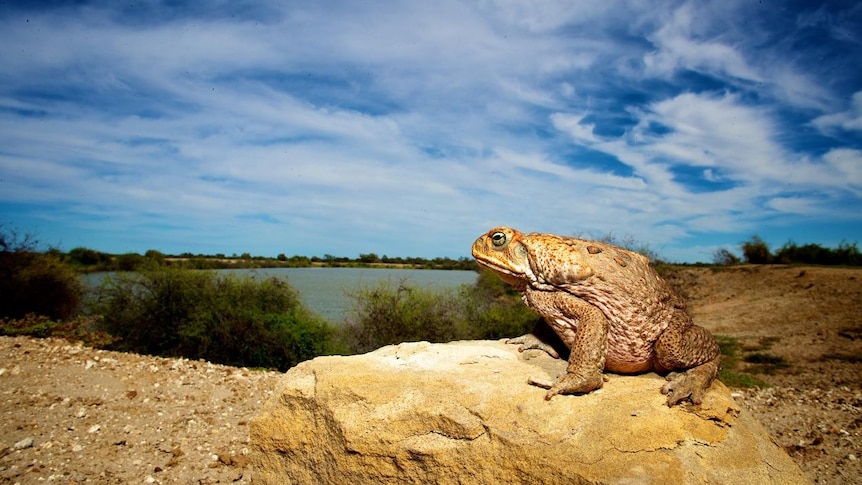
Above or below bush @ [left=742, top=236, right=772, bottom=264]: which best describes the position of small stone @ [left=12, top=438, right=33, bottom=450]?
below

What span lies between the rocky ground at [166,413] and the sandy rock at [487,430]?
10.7 ft

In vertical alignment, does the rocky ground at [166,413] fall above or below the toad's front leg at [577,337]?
below

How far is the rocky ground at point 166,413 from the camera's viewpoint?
22.3 ft

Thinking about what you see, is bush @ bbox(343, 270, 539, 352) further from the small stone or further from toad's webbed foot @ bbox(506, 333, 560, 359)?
toad's webbed foot @ bbox(506, 333, 560, 359)

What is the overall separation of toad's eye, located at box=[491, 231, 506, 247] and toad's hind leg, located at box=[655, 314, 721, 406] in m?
1.59

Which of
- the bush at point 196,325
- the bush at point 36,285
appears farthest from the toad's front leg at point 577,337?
the bush at point 36,285

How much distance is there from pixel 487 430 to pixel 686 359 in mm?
1886

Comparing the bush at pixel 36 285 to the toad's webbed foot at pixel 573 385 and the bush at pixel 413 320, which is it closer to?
the bush at pixel 413 320

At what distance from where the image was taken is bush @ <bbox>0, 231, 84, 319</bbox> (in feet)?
53.5

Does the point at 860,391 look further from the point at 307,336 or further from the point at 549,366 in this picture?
the point at 307,336

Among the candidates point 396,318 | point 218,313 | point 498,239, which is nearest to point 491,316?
point 396,318

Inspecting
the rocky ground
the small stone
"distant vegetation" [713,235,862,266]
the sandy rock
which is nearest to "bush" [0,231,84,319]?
the rocky ground

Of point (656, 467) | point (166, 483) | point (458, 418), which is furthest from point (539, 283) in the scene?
point (166, 483)

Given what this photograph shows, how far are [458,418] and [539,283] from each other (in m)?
1.41
